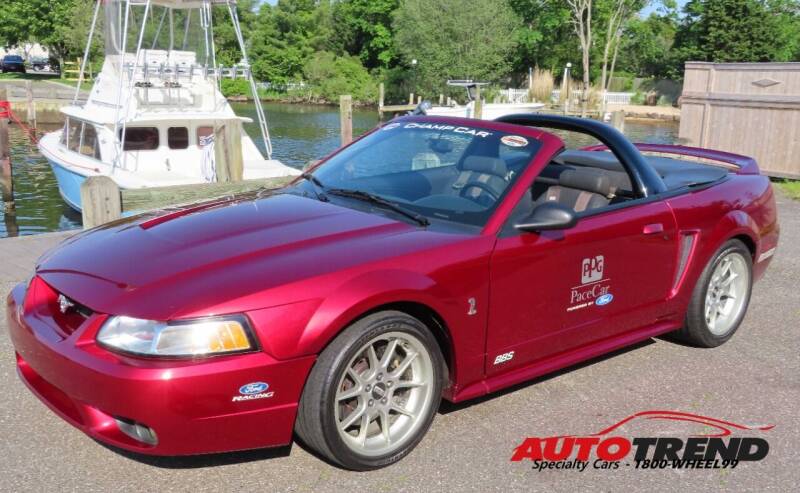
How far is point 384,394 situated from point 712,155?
3.80m

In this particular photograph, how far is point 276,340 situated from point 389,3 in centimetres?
7221

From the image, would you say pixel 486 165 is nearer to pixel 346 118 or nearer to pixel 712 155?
pixel 712 155

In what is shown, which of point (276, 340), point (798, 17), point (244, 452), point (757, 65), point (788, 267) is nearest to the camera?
point (276, 340)

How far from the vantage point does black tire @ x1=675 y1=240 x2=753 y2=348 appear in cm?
493

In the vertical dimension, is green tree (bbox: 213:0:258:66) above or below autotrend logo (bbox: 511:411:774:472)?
above

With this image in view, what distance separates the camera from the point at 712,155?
5.98 meters

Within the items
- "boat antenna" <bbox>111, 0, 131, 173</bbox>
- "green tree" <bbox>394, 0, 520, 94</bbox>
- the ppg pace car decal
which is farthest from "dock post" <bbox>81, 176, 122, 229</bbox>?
"green tree" <bbox>394, 0, 520, 94</bbox>

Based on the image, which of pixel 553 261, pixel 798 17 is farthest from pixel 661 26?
pixel 553 261

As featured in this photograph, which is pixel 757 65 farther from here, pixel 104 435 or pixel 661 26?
pixel 661 26

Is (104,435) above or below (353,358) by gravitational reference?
below

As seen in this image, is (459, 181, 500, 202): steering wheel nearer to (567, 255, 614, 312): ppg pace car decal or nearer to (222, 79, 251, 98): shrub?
(567, 255, 614, 312): ppg pace car decal

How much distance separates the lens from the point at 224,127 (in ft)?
30.3

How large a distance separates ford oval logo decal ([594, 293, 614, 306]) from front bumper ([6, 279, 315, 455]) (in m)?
1.85

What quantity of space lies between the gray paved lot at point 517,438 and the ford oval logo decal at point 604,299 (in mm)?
530
